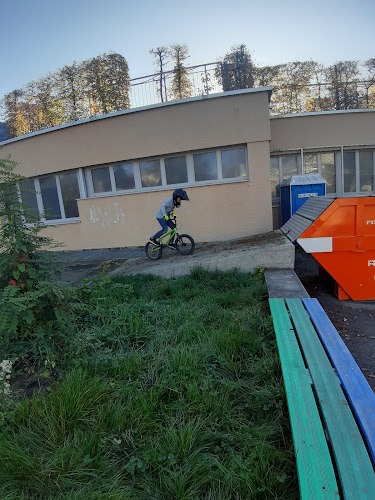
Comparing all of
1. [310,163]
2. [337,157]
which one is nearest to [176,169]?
[310,163]

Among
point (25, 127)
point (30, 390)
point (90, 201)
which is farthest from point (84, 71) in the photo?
point (30, 390)

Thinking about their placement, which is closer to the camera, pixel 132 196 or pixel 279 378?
pixel 279 378

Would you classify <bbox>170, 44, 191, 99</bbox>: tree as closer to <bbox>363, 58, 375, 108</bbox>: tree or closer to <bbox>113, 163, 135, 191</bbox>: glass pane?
<bbox>113, 163, 135, 191</bbox>: glass pane

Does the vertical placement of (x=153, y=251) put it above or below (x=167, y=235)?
below

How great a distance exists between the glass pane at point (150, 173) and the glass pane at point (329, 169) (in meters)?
5.63

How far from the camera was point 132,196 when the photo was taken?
9.50 metres

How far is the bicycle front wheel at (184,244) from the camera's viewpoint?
688cm

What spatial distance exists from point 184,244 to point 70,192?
5357mm

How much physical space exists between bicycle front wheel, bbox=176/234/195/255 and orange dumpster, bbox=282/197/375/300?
2623 mm

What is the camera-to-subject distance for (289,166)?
35.1 feet

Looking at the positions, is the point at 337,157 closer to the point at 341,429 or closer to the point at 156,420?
the point at 341,429

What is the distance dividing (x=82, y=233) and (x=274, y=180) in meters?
6.59

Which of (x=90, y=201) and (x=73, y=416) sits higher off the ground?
(x=90, y=201)

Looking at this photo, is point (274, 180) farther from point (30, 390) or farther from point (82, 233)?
point (30, 390)
